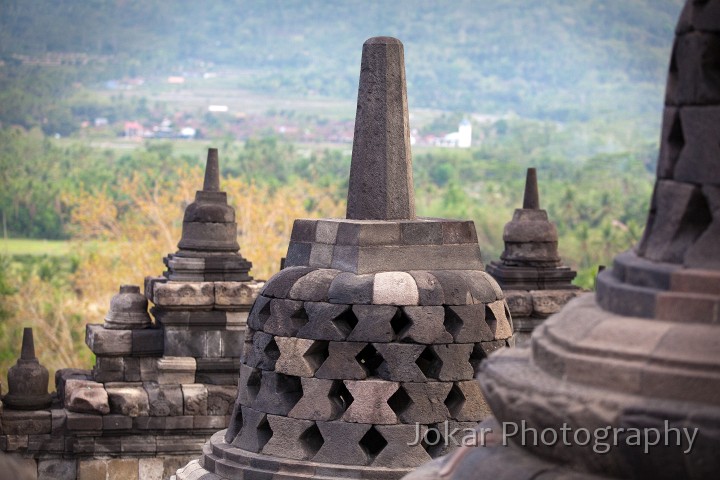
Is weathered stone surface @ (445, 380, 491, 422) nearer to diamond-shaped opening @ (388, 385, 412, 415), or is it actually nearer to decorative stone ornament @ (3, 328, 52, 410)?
diamond-shaped opening @ (388, 385, 412, 415)

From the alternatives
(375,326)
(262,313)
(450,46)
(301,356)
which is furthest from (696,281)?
(450,46)

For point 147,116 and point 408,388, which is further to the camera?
point 147,116

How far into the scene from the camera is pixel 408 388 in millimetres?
8164

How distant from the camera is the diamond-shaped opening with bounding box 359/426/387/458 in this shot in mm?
8258

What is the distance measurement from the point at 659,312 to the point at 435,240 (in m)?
5.00

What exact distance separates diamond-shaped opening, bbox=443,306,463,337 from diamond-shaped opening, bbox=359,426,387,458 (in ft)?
2.27

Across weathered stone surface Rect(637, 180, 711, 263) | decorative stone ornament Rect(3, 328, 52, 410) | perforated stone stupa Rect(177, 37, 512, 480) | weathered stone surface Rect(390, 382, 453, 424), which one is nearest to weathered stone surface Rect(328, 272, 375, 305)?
perforated stone stupa Rect(177, 37, 512, 480)

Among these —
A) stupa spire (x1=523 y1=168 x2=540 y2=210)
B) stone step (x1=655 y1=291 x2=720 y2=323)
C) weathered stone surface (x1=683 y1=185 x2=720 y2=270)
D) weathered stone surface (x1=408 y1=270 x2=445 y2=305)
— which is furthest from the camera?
stupa spire (x1=523 y1=168 x2=540 y2=210)

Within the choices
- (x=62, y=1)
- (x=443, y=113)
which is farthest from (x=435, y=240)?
(x=443, y=113)

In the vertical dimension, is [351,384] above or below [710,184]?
below

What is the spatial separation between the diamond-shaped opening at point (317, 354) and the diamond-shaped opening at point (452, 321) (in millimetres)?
671

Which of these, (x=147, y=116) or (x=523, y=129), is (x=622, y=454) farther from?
(x=523, y=129)

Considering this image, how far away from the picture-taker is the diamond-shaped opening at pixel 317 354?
820 cm

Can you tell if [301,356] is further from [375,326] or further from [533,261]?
[533,261]
